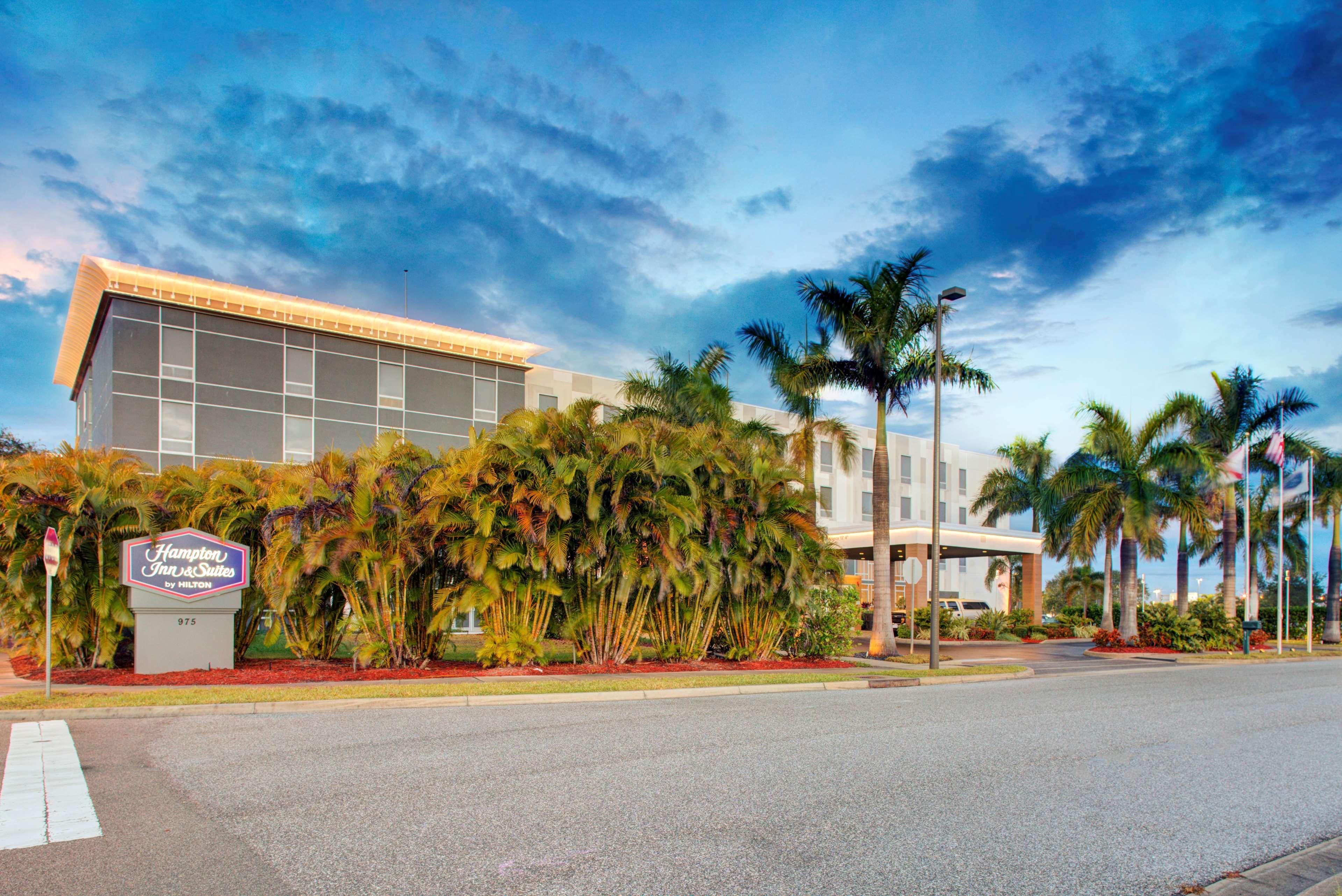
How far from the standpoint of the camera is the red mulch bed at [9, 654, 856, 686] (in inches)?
557

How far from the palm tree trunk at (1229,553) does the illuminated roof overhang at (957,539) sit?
7.30 metres

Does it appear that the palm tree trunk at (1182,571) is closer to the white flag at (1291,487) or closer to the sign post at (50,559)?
the white flag at (1291,487)

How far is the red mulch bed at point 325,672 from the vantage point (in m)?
14.2

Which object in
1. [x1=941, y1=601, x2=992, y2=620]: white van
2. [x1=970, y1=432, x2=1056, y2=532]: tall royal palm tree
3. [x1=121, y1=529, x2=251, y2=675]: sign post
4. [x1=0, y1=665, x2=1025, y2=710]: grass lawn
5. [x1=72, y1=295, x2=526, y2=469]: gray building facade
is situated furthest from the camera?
[x1=970, y1=432, x2=1056, y2=532]: tall royal palm tree

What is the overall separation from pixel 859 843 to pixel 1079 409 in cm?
2894

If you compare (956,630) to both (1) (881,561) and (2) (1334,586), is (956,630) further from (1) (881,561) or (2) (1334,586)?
(2) (1334,586)

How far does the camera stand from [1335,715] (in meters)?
12.9

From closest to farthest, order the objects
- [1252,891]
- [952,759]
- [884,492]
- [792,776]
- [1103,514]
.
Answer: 1. [1252,891]
2. [792,776]
3. [952,759]
4. [884,492]
5. [1103,514]

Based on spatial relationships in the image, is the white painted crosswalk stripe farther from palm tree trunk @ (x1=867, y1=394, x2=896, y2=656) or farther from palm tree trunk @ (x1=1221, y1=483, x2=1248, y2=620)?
palm tree trunk @ (x1=1221, y1=483, x2=1248, y2=620)

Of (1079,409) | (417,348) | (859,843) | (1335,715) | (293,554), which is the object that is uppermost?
(417,348)

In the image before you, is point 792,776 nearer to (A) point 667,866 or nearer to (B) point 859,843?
(B) point 859,843

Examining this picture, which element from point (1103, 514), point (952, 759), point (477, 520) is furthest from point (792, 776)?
point (1103, 514)

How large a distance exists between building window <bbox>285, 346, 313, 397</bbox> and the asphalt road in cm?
2415

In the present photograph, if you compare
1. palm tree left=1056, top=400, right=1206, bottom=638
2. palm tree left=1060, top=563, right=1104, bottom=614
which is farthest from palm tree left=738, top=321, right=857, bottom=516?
palm tree left=1060, top=563, right=1104, bottom=614
